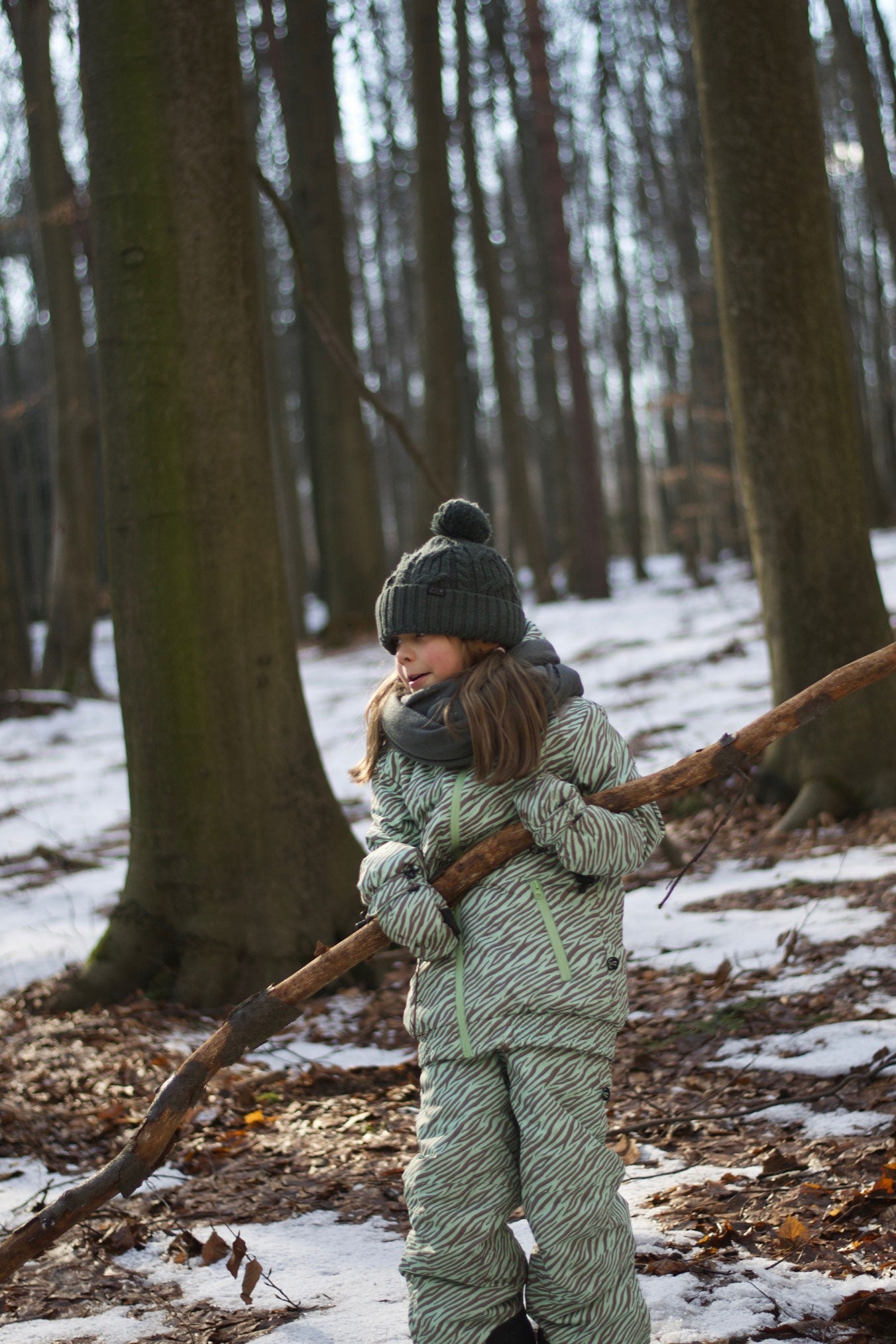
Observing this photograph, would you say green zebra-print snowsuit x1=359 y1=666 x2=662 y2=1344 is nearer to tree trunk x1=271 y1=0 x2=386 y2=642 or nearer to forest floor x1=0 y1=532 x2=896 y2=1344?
forest floor x1=0 y1=532 x2=896 y2=1344

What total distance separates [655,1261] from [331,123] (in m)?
14.4

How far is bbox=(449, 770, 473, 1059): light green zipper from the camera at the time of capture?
7.67ft

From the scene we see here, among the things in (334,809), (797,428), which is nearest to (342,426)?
(797,428)

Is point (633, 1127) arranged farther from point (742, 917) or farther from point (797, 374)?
point (797, 374)

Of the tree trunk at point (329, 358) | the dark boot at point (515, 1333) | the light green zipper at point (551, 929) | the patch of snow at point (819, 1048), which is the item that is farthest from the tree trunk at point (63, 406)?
the dark boot at point (515, 1333)

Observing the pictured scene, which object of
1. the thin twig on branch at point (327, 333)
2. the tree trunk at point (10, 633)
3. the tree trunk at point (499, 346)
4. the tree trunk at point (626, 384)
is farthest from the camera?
the tree trunk at point (626, 384)

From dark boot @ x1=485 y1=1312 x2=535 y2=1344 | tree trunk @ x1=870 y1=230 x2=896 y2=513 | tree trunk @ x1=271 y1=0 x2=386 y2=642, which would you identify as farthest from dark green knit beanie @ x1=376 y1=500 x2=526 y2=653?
tree trunk @ x1=870 y1=230 x2=896 y2=513

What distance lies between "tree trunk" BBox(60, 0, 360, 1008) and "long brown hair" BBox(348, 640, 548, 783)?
8.61 ft

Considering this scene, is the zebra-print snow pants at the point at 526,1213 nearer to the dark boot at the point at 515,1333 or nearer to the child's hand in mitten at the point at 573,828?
the dark boot at the point at 515,1333

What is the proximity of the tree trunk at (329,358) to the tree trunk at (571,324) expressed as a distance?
12.0 feet

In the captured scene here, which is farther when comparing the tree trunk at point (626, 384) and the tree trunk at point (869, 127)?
the tree trunk at point (626, 384)

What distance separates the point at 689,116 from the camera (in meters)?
21.5

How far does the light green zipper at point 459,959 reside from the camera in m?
2.34

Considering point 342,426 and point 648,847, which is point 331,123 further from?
point 648,847
